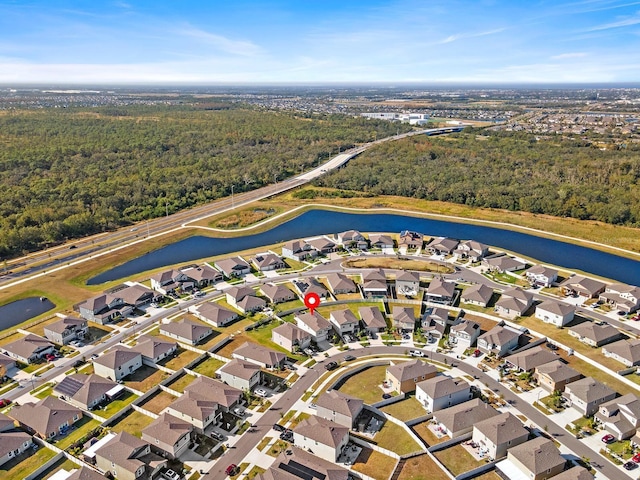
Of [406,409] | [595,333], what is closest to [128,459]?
[406,409]

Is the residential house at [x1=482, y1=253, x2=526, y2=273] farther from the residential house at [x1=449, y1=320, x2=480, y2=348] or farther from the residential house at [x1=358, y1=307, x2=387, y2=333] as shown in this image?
the residential house at [x1=358, y1=307, x2=387, y2=333]

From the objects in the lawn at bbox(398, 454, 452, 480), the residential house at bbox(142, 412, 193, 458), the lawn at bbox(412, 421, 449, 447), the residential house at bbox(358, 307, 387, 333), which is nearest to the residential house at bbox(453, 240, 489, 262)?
the residential house at bbox(358, 307, 387, 333)

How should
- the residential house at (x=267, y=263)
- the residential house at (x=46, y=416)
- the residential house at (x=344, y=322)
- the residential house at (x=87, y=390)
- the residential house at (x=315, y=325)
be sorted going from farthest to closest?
the residential house at (x=267, y=263), the residential house at (x=344, y=322), the residential house at (x=315, y=325), the residential house at (x=87, y=390), the residential house at (x=46, y=416)

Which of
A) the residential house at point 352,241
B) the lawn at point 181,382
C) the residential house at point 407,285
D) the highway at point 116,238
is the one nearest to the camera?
the lawn at point 181,382

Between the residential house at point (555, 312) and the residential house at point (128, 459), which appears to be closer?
the residential house at point (128, 459)

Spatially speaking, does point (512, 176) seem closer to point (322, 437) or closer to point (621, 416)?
point (621, 416)

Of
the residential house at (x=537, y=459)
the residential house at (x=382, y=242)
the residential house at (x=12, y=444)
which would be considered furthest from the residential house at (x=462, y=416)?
the residential house at (x=382, y=242)

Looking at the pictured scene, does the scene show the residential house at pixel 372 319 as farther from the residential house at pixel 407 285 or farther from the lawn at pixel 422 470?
the lawn at pixel 422 470
